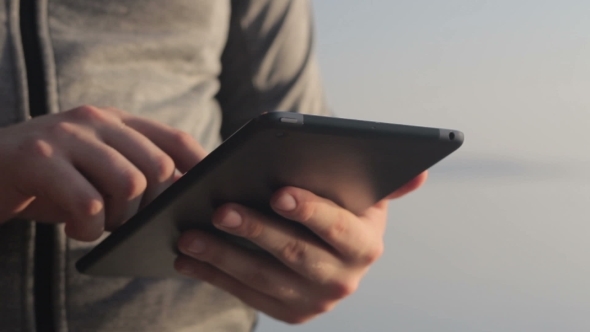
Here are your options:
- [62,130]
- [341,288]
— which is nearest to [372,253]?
[341,288]

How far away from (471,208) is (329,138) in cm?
127

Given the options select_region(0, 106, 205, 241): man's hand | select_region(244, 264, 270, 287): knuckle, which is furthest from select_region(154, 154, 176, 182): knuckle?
select_region(244, 264, 270, 287): knuckle

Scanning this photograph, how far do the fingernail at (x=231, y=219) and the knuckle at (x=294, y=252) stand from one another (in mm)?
61

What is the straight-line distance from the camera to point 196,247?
42cm

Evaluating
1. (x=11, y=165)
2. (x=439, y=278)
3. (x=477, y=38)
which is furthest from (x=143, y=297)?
(x=477, y=38)

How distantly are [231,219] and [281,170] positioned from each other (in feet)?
0.16

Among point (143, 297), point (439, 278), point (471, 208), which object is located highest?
point (143, 297)

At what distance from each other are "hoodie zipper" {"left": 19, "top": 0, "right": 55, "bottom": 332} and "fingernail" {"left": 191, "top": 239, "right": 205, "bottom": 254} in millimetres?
141

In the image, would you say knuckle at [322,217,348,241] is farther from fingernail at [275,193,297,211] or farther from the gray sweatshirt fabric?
the gray sweatshirt fabric

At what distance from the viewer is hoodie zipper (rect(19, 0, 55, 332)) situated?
484mm

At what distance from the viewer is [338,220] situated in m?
0.43

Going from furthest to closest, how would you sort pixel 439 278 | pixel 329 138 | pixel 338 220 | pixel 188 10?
pixel 439 278
pixel 188 10
pixel 338 220
pixel 329 138

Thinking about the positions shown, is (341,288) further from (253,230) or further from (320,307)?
(253,230)

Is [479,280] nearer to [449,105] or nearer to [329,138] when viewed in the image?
[449,105]
